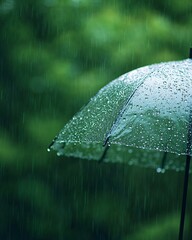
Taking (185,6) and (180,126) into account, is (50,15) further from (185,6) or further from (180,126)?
(180,126)

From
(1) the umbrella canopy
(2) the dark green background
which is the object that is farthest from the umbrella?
(2) the dark green background

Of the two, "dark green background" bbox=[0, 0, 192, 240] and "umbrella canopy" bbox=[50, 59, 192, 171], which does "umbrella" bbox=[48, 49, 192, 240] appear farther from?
"dark green background" bbox=[0, 0, 192, 240]

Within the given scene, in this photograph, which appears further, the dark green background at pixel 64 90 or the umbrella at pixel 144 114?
the dark green background at pixel 64 90

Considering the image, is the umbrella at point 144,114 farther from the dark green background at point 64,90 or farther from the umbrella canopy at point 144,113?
the dark green background at point 64,90

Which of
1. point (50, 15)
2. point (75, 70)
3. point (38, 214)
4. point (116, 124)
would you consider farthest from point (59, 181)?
point (116, 124)

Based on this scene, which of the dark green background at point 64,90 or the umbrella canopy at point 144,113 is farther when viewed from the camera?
the dark green background at point 64,90

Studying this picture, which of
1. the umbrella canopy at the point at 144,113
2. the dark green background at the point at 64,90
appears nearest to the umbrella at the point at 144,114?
the umbrella canopy at the point at 144,113
